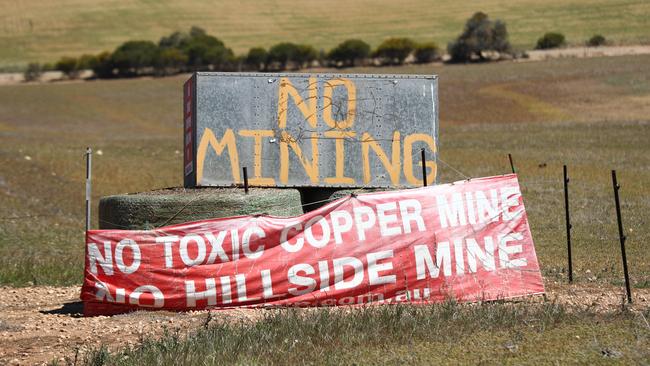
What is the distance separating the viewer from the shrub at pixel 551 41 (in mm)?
82750

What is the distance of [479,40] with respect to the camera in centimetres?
8144

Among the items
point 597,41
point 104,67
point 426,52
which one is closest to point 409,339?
point 426,52

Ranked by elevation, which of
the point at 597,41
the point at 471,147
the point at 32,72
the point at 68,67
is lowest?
the point at 471,147

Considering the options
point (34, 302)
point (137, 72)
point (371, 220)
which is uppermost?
point (137, 72)

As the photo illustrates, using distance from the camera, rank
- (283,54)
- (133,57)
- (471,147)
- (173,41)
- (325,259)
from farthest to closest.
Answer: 1. (173,41)
2. (133,57)
3. (283,54)
4. (471,147)
5. (325,259)

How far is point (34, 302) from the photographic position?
487 inches

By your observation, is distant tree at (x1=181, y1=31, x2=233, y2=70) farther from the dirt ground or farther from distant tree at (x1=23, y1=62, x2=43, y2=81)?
the dirt ground

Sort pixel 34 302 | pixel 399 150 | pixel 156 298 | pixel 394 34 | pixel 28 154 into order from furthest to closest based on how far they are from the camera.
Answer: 1. pixel 394 34
2. pixel 28 154
3. pixel 399 150
4. pixel 34 302
5. pixel 156 298

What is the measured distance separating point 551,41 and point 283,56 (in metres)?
21.6

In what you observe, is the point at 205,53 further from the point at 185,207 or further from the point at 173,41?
the point at 185,207

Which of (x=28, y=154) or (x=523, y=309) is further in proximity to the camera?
(x=28, y=154)

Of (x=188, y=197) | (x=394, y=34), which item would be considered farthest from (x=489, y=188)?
(x=394, y=34)

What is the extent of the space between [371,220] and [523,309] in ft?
6.54

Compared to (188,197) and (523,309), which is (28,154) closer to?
(188,197)
